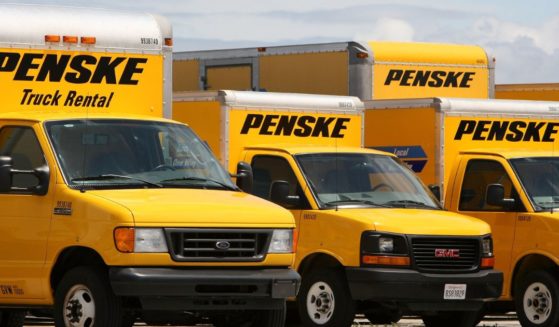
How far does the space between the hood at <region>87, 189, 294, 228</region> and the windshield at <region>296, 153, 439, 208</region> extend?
3758mm

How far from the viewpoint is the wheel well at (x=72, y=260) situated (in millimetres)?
12250

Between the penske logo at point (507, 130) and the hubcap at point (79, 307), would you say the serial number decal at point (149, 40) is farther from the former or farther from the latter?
the penske logo at point (507, 130)

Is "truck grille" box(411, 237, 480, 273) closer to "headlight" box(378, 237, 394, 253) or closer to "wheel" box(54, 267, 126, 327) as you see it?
"headlight" box(378, 237, 394, 253)

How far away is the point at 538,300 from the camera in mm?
16938

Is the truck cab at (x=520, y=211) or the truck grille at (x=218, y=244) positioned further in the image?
Result: the truck cab at (x=520, y=211)

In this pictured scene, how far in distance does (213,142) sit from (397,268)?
11.1 feet

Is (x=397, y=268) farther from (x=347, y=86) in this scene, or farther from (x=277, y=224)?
(x=347, y=86)

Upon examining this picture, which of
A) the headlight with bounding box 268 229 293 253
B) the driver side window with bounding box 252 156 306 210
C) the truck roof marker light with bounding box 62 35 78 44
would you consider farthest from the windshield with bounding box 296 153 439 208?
the headlight with bounding box 268 229 293 253

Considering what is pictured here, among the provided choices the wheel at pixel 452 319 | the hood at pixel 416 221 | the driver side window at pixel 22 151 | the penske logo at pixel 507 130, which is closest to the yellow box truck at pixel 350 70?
the penske logo at pixel 507 130

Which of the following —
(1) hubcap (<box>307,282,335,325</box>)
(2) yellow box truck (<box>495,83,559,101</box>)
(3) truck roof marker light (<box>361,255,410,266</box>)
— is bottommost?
(1) hubcap (<box>307,282,335,325</box>)

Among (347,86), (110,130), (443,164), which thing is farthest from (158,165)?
(347,86)

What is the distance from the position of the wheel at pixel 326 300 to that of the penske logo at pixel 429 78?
6546mm

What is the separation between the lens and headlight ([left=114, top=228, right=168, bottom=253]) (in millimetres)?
11797

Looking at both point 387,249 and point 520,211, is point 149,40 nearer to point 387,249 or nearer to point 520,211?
point 387,249
